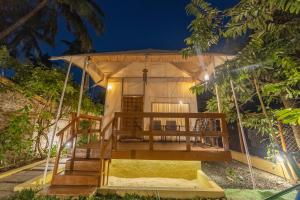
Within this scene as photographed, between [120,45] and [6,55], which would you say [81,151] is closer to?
[6,55]

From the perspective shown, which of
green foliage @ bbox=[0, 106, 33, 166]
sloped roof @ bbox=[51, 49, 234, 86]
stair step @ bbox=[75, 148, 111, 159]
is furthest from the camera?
green foliage @ bbox=[0, 106, 33, 166]

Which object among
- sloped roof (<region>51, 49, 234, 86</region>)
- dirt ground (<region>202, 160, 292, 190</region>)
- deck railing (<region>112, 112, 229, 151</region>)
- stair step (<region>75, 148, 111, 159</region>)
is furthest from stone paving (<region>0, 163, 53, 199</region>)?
dirt ground (<region>202, 160, 292, 190</region>)

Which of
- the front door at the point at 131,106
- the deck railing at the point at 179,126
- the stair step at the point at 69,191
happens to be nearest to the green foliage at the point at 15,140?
the stair step at the point at 69,191

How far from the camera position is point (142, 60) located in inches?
254

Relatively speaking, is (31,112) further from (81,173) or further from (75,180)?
(75,180)

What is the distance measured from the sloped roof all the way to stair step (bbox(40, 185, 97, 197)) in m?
3.81

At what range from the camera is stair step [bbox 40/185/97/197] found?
3.58 meters

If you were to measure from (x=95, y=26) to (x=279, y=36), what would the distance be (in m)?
13.5

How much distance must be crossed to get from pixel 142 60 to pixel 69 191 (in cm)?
473

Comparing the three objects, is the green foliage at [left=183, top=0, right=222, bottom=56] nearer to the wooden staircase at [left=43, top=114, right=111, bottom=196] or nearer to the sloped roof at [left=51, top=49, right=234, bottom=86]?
the sloped roof at [left=51, top=49, right=234, bottom=86]

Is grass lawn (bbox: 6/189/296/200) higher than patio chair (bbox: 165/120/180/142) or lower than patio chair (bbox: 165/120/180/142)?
lower

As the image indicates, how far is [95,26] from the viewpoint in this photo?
13.6m

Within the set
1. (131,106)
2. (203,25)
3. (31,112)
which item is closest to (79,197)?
(203,25)

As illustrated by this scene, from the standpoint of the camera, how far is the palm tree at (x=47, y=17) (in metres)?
11.2
